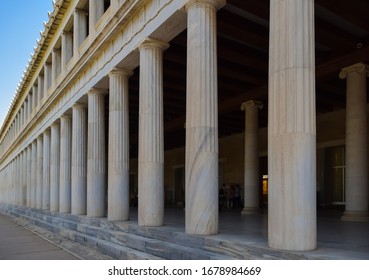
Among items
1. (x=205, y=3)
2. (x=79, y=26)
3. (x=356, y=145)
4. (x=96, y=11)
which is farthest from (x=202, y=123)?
(x=79, y=26)

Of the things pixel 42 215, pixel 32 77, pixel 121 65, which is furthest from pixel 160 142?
pixel 32 77

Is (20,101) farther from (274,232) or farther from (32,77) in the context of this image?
(274,232)

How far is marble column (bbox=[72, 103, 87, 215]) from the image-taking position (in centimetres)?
2222

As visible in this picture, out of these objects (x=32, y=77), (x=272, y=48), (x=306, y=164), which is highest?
(x=32, y=77)

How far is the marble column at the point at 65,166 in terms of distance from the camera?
2495 cm

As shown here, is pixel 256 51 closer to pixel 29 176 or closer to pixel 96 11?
pixel 96 11

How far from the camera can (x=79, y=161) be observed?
22.6 m

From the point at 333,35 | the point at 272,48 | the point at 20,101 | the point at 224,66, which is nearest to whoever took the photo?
the point at 272,48

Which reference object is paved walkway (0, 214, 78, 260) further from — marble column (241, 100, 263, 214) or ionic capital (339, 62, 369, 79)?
ionic capital (339, 62, 369, 79)

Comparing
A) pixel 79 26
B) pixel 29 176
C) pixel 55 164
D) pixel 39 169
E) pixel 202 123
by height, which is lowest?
pixel 29 176

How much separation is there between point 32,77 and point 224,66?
1022 inches

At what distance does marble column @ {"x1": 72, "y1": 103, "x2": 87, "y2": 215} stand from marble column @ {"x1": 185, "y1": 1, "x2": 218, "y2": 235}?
12.4 m

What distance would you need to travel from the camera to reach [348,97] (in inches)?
683

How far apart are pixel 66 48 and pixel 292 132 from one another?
69.4ft
